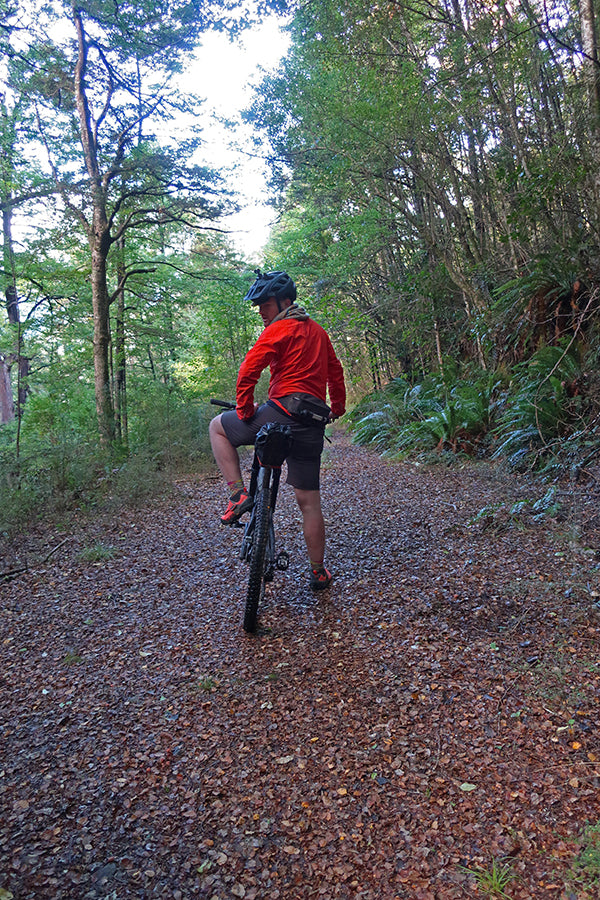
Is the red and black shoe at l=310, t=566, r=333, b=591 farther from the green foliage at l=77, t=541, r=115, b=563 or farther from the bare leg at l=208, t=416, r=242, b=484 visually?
the green foliage at l=77, t=541, r=115, b=563

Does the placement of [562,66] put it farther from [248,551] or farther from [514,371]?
[248,551]

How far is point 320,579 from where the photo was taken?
3.53m

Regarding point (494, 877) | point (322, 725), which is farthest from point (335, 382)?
point (494, 877)

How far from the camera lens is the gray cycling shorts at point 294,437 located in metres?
3.20

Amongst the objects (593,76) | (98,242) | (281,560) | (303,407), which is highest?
(98,242)

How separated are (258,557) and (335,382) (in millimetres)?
1431

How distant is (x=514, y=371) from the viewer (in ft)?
23.0

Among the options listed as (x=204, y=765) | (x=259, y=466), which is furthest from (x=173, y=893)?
(x=259, y=466)

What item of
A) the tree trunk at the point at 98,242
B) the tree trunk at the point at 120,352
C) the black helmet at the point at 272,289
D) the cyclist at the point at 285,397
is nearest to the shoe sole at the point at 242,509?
the cyclist at the point at 285,397

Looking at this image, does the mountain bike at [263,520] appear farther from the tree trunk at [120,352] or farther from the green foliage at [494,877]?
the tree trunk at [120,352]

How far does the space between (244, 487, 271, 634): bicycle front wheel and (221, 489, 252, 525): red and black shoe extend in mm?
149

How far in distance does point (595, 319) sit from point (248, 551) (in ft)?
15.7

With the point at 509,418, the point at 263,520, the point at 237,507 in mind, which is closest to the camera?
the point at 263,520

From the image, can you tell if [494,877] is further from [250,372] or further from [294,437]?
[250,372]
